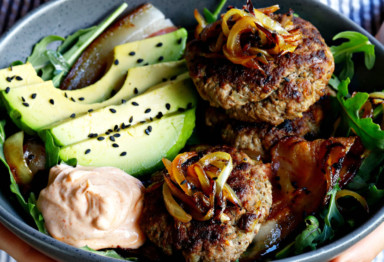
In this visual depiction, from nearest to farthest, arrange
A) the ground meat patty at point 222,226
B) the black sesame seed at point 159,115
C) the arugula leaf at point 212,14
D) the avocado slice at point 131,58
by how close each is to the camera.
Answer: the ground meat patty at point 222,226 < the black sesame seed at point 159,115 < the avocado slice at point 131,58 < the arugula leaf at point 212,14

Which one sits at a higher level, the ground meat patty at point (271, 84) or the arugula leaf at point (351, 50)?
Result: the ground meat patty at point (271, 84)

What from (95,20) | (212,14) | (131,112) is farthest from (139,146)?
(212,14)

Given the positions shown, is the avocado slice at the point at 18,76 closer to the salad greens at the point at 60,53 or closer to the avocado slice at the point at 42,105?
the avocado slice at the point at 42,105

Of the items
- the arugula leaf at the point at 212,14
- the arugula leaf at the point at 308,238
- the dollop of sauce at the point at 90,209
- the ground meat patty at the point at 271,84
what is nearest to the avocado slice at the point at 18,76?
the dollop of sauce at the point at 90,209

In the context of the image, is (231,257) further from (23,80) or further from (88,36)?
(88,36)

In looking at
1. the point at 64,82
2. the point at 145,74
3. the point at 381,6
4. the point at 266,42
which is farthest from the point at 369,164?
the point at 381,6

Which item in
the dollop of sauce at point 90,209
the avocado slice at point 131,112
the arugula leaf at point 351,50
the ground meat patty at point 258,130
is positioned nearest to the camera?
the dollop of sauce at point 90,209

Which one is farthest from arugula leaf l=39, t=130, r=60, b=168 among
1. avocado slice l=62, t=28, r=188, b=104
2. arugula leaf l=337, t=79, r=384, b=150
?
arugula leaf l=337, t=79, r=384, b=150
